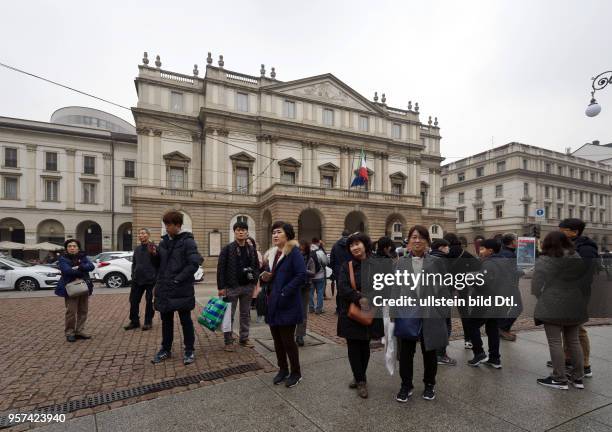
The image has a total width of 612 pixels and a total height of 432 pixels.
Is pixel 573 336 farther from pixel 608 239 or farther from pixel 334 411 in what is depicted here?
pixel 608 239

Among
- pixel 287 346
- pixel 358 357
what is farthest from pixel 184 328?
pixel 358 357

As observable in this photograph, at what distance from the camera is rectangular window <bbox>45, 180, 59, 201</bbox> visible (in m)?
35.8

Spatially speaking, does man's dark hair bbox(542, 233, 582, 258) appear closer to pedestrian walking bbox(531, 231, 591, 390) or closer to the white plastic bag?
pedestrian walking bbox(531, 231, 591, 390)

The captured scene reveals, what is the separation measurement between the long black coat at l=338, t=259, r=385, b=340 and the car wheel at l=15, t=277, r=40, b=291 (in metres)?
14.5

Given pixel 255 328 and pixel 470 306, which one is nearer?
pixel 470 306

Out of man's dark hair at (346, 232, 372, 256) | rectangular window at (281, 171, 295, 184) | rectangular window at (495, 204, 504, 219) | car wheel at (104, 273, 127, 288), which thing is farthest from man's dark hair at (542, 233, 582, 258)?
rectangular window at (495, 204, 504, 219)

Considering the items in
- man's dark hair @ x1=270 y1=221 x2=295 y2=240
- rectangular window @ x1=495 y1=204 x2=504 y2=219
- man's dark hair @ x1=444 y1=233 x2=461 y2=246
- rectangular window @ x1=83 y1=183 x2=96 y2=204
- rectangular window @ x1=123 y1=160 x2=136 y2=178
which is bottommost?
man's dark hair @ x1=444 y1=233 x2=461 y2=246

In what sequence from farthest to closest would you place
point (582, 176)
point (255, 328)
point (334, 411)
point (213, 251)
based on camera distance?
point (582, 176), point (213, 251), point (255, 328), point (334, 411)

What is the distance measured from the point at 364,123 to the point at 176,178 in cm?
2003

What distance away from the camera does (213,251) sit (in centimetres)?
2825

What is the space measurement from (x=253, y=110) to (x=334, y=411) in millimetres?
30839

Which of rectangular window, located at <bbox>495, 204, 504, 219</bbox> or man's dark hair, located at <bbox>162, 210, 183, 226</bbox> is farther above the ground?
rectangular window, located at <bbox>495, 204, 504, 219</bbox>

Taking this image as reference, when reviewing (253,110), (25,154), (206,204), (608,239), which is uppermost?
(253,110)

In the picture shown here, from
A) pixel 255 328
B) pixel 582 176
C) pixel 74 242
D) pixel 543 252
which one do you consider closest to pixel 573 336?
pixel 543 252
